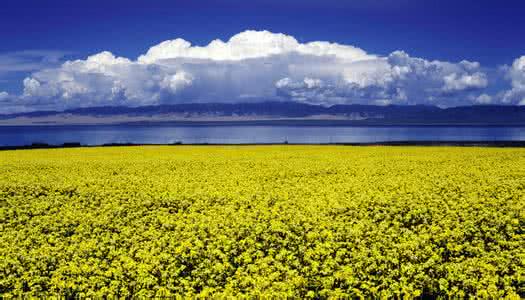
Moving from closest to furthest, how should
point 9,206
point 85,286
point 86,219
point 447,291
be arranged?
point 447,291
point 85,286
point 86,219
point 9,206

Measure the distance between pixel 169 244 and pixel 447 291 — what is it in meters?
8.01

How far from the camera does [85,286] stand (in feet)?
35.4

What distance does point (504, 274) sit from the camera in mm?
11203

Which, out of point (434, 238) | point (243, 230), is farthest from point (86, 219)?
point (434, 238)

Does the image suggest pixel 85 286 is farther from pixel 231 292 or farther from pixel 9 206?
pixel 9 206

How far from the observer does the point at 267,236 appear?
1489cm

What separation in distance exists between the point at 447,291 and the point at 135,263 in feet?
24.4

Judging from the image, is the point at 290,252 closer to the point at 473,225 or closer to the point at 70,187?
the point at 473,225

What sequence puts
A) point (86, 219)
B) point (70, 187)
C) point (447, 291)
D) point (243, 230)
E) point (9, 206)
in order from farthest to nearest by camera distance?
point (70, 187) < point (9, 206) < point (86, 219) < point (243, 230) < point (447, 291)

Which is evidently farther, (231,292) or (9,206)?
(9,206)

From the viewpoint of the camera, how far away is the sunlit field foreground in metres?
10.9

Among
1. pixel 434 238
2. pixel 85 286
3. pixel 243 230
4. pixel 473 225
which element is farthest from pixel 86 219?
pixel 473 225

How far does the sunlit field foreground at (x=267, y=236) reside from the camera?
10930 mm

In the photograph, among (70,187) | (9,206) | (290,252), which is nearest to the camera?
(290,252)
